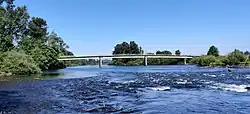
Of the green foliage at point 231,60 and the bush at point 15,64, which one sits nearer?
the bush at point 15,64

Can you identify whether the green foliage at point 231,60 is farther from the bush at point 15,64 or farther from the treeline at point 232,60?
the bush at point 15,64

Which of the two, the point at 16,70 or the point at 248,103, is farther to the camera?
→ the point at 16,70

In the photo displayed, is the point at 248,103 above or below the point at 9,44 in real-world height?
below

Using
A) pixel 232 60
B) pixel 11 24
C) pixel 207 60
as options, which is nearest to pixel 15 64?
pixel 11 24

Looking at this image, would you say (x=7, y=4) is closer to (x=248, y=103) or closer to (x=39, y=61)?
(x=39, y=61)

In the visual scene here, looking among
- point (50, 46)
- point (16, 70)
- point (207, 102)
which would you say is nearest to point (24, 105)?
point (207, 102)

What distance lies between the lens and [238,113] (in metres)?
23.0

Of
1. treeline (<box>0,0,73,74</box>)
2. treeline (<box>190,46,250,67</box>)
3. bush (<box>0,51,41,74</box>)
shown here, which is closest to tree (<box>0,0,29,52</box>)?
treeline (<box>0,0,73,74</box>)

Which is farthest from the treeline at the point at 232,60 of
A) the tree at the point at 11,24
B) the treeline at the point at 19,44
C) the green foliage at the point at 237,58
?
the tree at the point at 11,24

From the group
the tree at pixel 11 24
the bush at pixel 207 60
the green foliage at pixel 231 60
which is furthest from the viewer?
the bush at pixel 207 60

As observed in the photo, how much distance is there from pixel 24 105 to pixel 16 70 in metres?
47.6

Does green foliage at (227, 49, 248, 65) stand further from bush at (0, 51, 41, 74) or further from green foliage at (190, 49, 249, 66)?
bush at (0, 51, 41, 74)

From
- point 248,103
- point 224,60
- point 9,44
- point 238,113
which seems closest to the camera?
point 238,113

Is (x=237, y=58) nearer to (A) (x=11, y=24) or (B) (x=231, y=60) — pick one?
(B) (x=231, y=60)
